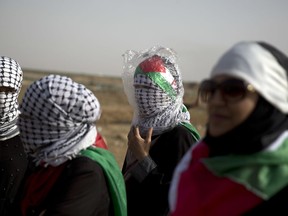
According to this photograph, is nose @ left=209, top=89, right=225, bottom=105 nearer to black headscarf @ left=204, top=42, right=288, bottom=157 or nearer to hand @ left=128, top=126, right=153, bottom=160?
black headscarf @ left=204, top=42, right=288, bottom=157

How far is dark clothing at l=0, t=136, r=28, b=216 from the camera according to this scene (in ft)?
11.3

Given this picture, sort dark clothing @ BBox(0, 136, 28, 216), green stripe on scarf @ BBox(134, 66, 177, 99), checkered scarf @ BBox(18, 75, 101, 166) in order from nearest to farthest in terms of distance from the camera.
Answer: checkered scarf @ BBox(18, 75, 101, 166)
dark clothing @ BBox(0, 136, 28, 216)
green stripe on scarf @ BBox(134, 66, 177, 99)

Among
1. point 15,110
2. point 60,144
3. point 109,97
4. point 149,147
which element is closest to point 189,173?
point 60,144

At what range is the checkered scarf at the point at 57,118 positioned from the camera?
2.49 metres

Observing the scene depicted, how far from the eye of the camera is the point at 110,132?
17.5 m

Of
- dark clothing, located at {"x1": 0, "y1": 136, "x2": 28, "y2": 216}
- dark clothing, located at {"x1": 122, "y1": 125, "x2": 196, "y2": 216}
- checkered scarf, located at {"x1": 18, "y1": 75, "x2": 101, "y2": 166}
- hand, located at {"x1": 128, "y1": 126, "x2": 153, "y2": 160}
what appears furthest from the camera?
dark clothing, located at {"x1": 0, "y1": 136, "x2": 28, "y2": 216}

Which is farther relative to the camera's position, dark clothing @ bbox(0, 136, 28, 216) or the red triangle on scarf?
the red triangle on scarf

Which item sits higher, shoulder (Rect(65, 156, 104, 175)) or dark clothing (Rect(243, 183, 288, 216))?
dark clothing (Rect(243, 183, 288, 216))

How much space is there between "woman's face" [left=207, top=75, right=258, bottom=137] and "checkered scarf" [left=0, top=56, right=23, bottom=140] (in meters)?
2.28

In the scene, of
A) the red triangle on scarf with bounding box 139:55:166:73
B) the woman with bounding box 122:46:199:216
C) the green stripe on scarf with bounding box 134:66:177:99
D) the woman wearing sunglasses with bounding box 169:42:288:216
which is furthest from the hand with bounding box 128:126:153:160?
the woman wearing sunglasses with bounding box 169:42:288:216

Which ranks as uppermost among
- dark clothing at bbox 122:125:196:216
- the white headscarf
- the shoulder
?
the white headscarf

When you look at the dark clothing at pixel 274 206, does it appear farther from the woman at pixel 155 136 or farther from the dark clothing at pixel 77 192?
the woman at pixel 155 136

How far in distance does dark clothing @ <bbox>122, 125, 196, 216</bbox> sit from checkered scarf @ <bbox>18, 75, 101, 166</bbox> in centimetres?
73

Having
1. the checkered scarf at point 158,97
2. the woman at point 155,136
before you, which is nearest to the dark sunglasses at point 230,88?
the woman at point 155,136
